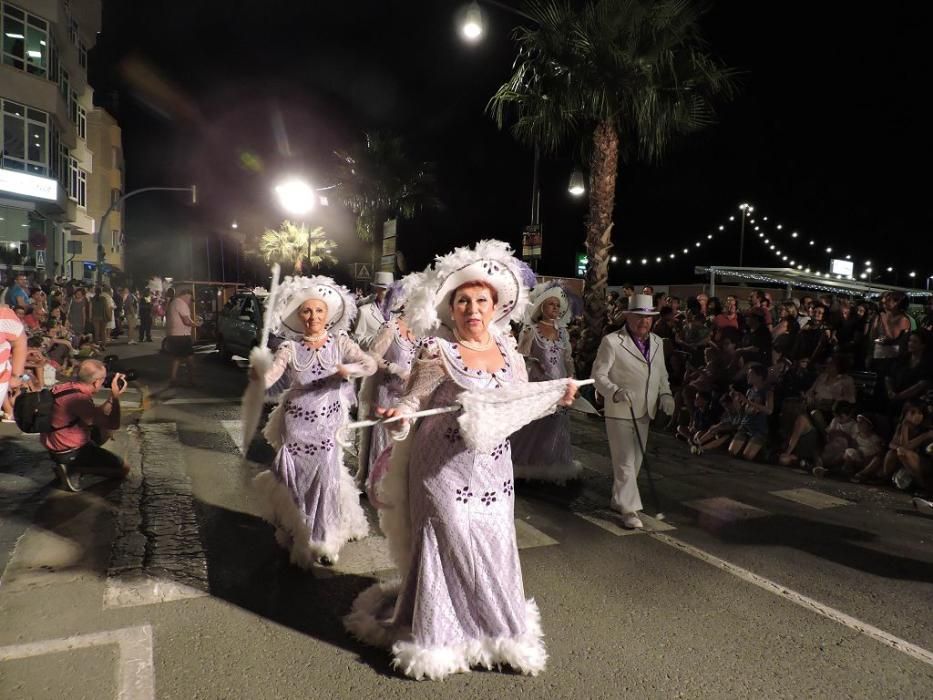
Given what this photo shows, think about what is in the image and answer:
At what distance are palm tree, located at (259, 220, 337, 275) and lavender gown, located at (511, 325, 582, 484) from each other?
118 ft

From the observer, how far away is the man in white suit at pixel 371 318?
28.9ft

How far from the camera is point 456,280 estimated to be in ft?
12.3

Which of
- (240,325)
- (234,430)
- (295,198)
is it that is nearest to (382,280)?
(234,430)

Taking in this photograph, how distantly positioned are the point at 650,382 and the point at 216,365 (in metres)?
13.9

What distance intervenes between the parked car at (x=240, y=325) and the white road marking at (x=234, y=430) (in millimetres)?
5609

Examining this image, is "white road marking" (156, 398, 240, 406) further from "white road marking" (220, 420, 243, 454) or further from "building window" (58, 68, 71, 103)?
"building window" (58, 68, 71, 103)

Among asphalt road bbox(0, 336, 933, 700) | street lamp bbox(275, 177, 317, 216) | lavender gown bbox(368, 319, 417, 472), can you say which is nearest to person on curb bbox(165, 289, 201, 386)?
street lamp bbox(275, 177, 317, 216)

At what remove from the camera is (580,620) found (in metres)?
4.12

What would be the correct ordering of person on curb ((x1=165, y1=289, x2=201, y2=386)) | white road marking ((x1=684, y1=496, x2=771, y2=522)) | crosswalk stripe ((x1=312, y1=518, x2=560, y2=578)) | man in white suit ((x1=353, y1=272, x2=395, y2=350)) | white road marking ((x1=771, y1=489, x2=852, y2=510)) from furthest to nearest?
person on curb ((x1=165, y1=289, x2=201, y2=386)) < man in white suit ((x1=353, y1=272, x2=395, y2=350)) < white road marking ((x1=771, y1=489, x2=852, y2=510)) < white road marking ((x1=684, y1=496, x2=771, y2=522)) < crosswalk stripe ((x1=312, y1=518, x2=560, y2=578))

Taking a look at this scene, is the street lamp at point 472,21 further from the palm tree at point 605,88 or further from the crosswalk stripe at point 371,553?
the crosswalk stripe at point 371,553

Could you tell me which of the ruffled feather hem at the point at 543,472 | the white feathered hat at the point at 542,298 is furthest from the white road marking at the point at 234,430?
the white feathered hat at the point at 542,298

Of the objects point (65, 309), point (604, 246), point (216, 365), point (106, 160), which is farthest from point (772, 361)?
point (106, 160)

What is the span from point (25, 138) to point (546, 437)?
96.3 ft

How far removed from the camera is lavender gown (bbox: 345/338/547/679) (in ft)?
11.2
